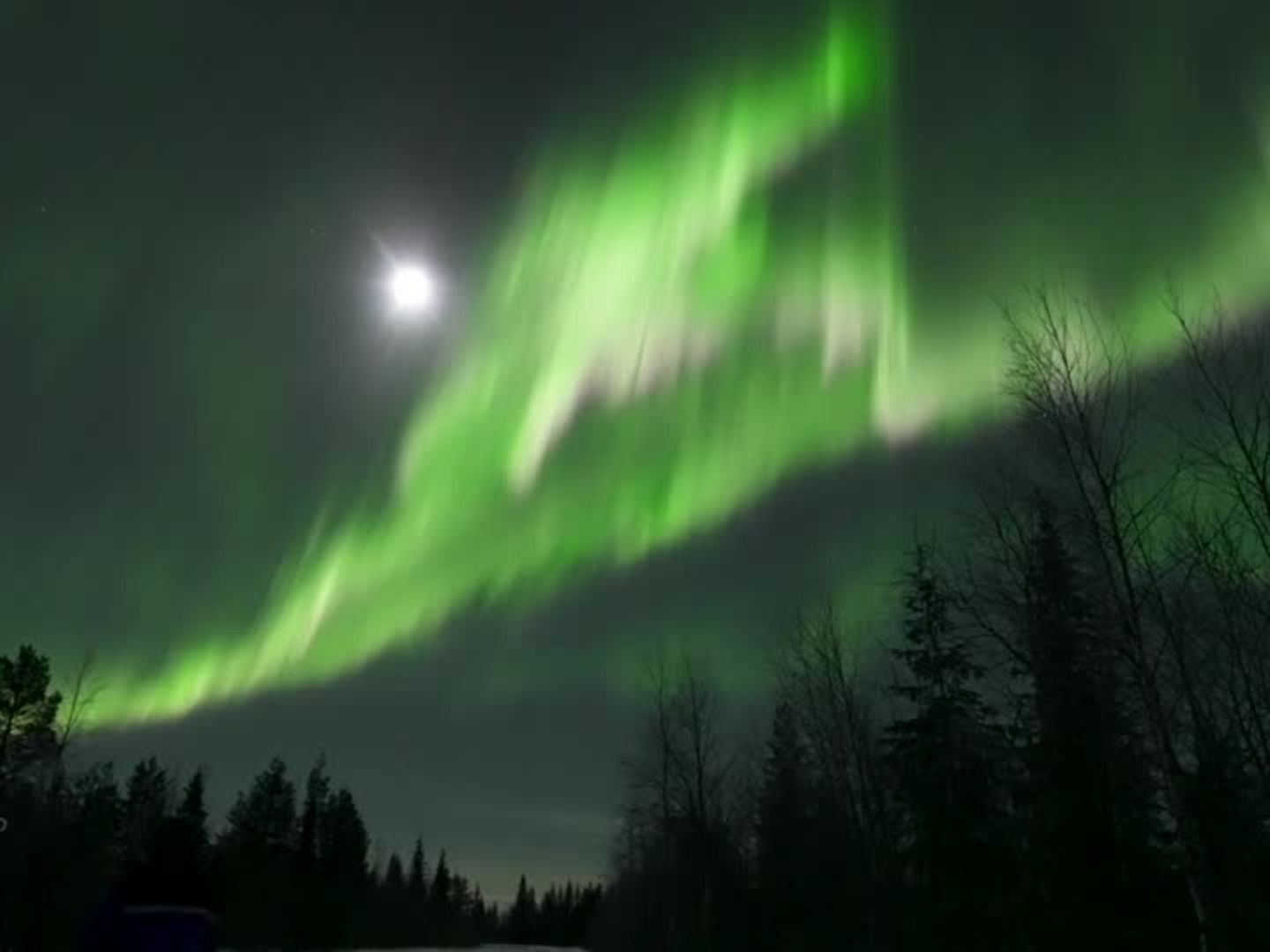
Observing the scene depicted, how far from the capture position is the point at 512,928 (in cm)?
19400

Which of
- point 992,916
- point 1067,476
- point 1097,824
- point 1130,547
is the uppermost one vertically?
point 1067,476

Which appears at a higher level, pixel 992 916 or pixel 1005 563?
pixel 1005 563

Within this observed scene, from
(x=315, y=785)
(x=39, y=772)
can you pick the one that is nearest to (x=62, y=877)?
(x=39, y=772)

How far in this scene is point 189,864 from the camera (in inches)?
137

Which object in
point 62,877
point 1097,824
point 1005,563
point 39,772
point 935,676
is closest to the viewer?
point 1005,563

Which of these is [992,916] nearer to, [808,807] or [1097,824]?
[1097,824]

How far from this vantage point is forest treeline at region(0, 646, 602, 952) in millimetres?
3523

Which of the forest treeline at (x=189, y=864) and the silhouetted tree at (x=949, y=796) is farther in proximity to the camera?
the silhouetted tree at (x=949, y=796)

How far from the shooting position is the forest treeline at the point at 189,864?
11.6ft

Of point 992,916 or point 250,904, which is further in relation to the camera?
point 250,904

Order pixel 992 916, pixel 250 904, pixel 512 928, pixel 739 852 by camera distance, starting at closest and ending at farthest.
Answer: pixel 992 916 < pixel 739 852 < pixel 250 904 < pixel 512 928

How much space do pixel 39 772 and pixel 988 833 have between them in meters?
41.1

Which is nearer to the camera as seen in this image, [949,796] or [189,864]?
[189,864]

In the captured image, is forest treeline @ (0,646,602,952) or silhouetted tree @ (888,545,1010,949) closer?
forest treeline @ (0,646,602,952)
